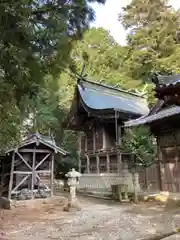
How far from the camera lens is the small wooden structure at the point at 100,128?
1478 cm

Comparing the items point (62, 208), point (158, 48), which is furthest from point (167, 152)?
point (158, 48)

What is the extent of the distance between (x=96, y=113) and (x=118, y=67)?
36.7ft

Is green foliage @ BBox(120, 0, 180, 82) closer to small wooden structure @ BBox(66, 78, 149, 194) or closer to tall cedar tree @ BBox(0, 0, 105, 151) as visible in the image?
small wooden structure @ BBox(66, 78, 149, 194)

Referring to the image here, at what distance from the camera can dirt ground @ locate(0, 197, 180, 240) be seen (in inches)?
239

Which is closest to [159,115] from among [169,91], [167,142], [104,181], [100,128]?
[167,142]

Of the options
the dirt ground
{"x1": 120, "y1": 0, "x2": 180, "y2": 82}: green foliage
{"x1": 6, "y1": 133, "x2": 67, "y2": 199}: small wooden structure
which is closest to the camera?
the dirt ground

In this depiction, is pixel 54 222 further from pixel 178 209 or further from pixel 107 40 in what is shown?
pixel 107 40

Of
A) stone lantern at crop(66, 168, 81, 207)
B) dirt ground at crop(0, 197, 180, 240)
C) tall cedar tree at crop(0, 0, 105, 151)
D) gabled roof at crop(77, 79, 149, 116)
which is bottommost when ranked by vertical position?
dirt ground at crop(0, 197, 180, 240)

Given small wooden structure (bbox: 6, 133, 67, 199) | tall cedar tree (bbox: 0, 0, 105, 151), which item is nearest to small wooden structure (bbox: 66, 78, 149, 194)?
small wooden structure (bbox: 6, 133, 67, 199)

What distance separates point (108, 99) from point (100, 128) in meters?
3.09

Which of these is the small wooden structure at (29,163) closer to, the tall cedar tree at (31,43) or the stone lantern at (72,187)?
the stone lantern at (72,187)

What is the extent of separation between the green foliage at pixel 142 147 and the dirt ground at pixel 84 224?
2293 mm

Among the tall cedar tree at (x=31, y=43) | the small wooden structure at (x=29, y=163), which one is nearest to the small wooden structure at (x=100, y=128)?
the small wooden structure at (x=29, y=163)

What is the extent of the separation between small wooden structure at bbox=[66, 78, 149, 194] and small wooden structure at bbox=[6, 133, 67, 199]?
405 centimetres
